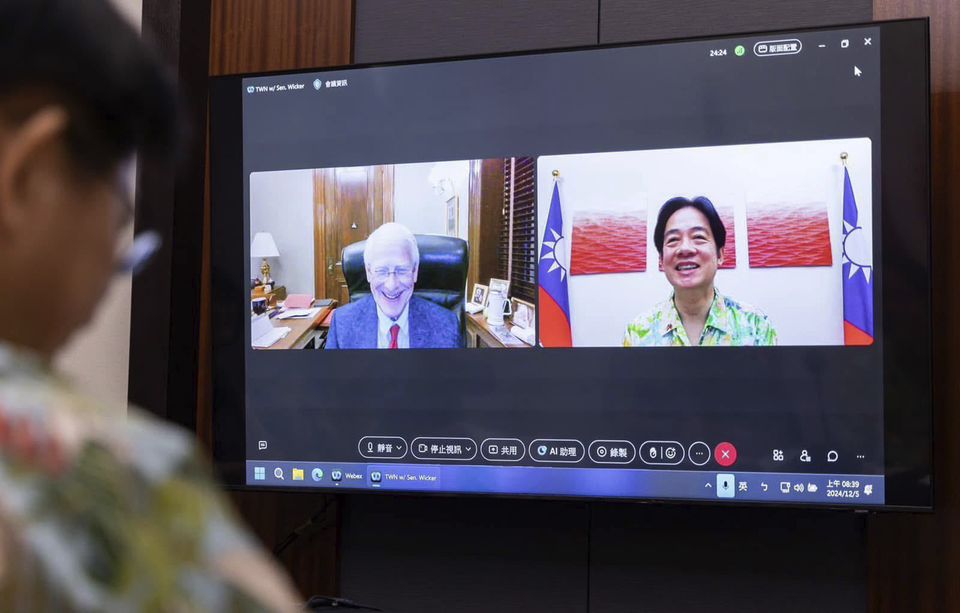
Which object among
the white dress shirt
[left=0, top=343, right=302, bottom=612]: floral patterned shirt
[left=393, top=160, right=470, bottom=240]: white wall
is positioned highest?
[left=393, top=160, right=470, bottom=240]: white wall

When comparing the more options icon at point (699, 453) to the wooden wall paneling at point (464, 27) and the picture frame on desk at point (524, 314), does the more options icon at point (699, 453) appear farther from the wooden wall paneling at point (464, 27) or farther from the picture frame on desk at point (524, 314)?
the wooden wall paneling at point (464, 27)

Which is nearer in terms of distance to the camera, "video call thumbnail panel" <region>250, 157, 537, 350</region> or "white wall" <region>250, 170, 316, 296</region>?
"video call thumbnail panel" <region>250, 157, 537, 350</region>

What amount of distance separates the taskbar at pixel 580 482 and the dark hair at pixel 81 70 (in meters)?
1.90

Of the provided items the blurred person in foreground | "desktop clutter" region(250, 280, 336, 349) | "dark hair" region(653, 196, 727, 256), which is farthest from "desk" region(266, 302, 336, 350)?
the blurred person in foreground

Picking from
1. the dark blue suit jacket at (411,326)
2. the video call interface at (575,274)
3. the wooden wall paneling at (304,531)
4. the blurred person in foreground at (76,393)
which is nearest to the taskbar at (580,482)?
the video call interface at (575,274)

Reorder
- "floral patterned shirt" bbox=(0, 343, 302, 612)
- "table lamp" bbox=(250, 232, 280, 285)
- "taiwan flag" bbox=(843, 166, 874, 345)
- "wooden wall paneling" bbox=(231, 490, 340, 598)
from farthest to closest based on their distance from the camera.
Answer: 1. "wooden wall paneling" bbox=(231, 490, 340, 598)
2. "table lamp" bbox=(250, 232, 280, 285)
3. "taiwan flag" bbox=(843, 166, 874, 345)
4. "floral patterned shirt" bbox=(0, 343, 302, 612)

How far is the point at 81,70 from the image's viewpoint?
56cm

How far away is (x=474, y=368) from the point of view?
246cm

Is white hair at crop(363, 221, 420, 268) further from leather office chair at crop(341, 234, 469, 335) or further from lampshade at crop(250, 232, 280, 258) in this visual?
lampshade at crop(250, 232, 280, 258)

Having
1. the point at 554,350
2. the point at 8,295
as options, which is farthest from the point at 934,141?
the point at 8,295

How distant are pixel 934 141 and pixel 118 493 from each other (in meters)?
2.30

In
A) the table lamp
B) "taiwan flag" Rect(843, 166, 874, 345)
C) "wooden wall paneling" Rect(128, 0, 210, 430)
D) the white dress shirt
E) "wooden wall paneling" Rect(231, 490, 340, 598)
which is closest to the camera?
"taiwan flag" Rect(843, 166, 874, 345)

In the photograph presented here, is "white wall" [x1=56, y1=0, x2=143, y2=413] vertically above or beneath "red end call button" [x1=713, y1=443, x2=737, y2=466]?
above

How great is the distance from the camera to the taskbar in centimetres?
224
